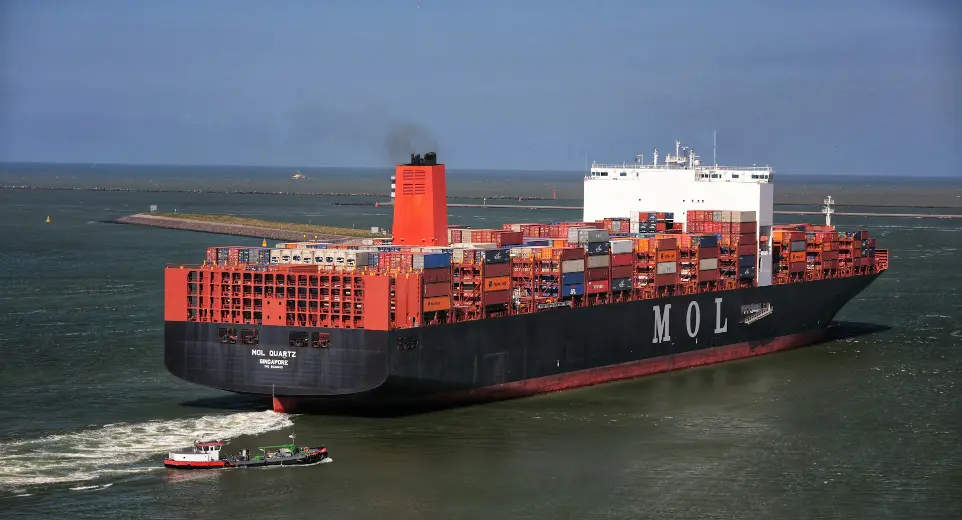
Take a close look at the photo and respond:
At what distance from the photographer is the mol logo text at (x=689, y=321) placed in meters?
48.2

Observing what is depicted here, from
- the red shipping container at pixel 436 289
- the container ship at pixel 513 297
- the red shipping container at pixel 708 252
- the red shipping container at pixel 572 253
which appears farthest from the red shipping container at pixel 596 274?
the red shipping container at pixel 436 289

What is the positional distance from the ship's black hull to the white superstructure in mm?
4975

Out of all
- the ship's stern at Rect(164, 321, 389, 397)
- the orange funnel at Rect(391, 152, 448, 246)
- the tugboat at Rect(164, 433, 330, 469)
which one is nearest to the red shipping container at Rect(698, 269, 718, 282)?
the orange funnel at Rect(391, 152, 448, 246)

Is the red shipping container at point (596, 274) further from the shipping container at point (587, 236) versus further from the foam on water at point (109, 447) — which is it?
the foam on water at point (109, 447)

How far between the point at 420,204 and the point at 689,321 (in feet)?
36.0

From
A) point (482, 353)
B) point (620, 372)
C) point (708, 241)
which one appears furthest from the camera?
point (708, 241)

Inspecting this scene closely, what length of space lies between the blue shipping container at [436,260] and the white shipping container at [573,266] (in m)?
5.21

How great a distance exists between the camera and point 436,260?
1548 inches

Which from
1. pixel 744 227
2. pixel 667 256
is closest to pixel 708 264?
pixel 667 256

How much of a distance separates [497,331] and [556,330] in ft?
10.0

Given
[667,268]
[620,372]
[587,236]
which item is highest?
[587,236]

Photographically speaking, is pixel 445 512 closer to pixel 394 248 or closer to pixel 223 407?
pixel 223 407

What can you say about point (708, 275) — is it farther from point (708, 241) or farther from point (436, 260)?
point (436, 260)

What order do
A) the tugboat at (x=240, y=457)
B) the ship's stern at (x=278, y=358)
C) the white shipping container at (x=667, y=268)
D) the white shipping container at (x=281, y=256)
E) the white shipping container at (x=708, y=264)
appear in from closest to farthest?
the tugboat at (x=240, y=457) < the ship's stern at (x=278, y=358) < the white shipping container at (x=281, y=256) < the white shipping container at (x=667, y=268) < the white shipping container at (x=708, y=264)
